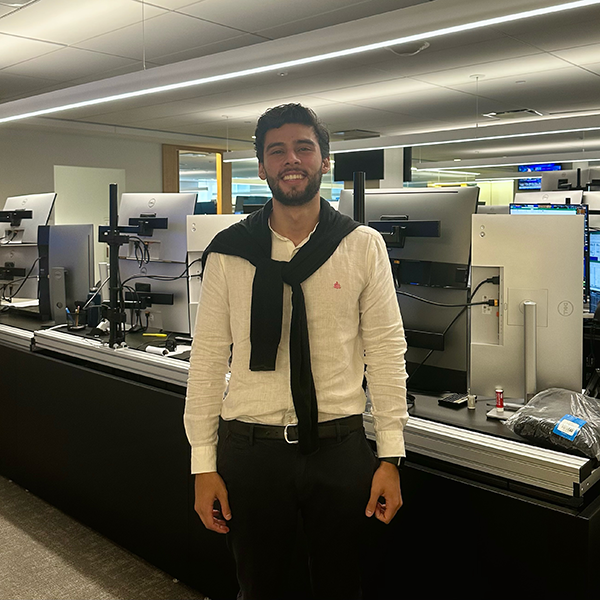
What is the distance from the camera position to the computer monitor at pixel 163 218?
9.52 feet

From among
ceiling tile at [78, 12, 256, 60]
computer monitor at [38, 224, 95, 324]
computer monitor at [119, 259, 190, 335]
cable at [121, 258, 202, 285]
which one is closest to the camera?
cable at [121, 258, 202, 285]

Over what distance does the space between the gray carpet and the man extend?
3.44ft

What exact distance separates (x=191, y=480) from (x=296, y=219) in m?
1.16

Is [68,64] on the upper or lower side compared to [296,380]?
upper

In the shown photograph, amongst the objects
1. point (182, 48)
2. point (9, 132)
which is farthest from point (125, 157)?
point (182, 48)

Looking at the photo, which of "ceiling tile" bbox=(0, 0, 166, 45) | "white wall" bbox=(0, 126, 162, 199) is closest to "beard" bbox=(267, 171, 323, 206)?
"ceiling tile" bbox=(0, 0, 166, 45)

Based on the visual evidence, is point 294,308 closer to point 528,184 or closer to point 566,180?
point 566,180

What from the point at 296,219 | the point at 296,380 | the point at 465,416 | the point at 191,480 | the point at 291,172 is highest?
the point at 291,172

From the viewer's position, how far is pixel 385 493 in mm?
1447

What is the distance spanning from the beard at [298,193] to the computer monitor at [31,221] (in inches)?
107

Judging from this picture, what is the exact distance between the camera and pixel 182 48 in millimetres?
5152

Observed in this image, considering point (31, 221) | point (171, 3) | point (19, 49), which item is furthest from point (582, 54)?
point (19, 49)

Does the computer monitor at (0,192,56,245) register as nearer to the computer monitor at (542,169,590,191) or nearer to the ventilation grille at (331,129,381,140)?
the computer monitor at (542,169,590,191)

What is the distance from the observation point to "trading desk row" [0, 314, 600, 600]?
1.48m
